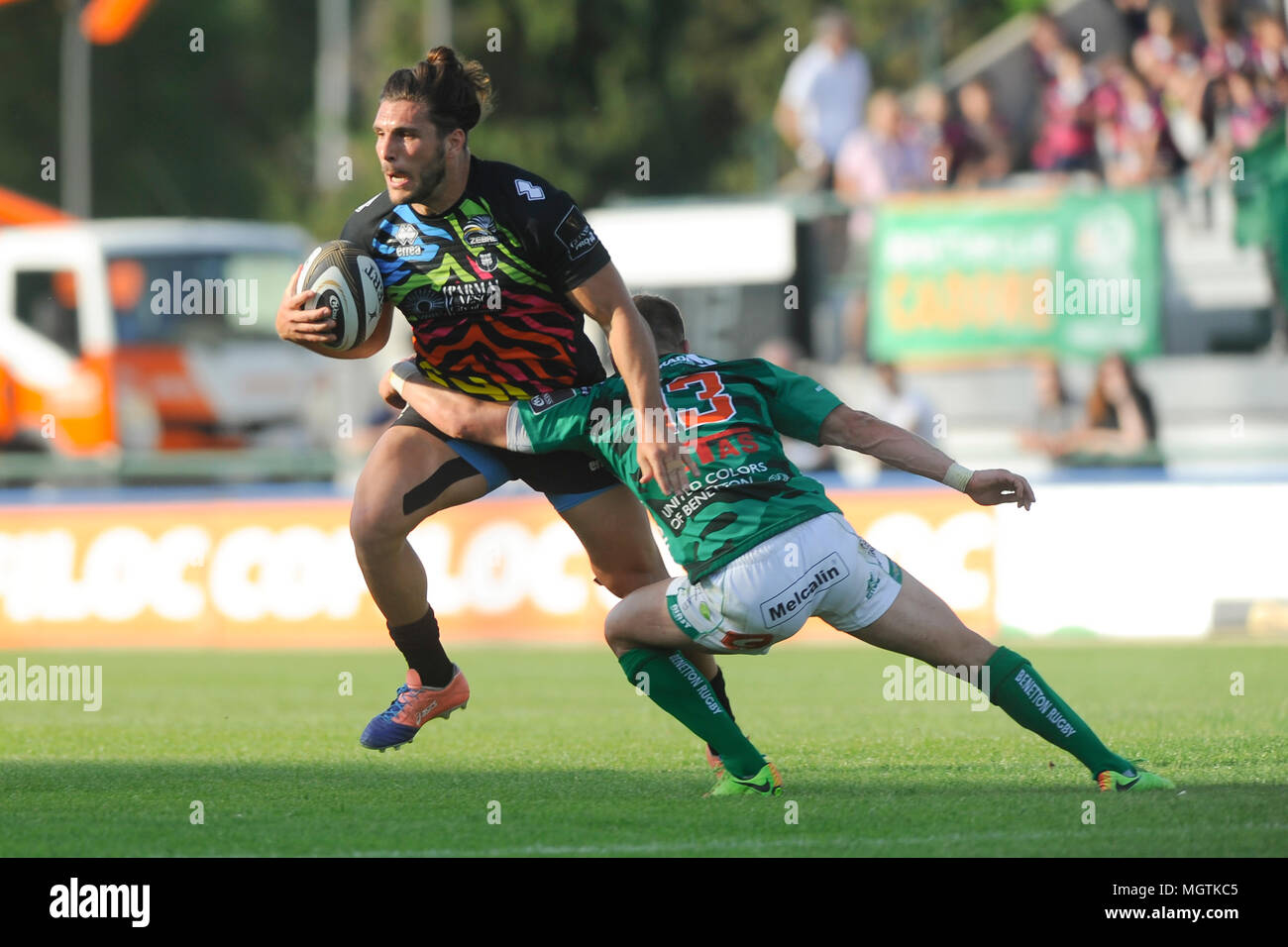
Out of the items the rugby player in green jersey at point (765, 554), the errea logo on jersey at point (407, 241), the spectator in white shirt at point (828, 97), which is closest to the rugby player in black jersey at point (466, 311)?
the errea logo on jersey at point (407, 241)

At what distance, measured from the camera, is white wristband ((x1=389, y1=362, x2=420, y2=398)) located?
7.24m

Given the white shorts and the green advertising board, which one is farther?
the green advertising board

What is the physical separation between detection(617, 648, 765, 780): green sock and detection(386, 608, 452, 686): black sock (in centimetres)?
117

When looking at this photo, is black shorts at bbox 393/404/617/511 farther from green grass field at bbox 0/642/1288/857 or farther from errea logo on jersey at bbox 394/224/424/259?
green grass field at bbox 0/642/1288/857

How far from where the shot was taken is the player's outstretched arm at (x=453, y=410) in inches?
270

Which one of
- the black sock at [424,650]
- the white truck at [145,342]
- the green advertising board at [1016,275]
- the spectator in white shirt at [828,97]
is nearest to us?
the black sock at [424,650]

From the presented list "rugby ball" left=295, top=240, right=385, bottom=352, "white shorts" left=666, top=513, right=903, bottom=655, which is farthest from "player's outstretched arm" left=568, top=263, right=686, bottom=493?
"rugby ball" left=295, top=240, right=385, bottom=352

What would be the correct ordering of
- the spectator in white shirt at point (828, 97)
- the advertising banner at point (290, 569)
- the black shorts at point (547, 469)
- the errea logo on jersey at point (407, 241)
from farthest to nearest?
1. the spectator in white shirt at point (828, 97)
2. the advertising banner at point (290, 569)
3. the black shorts at point (547, 469)
4. the errea logo on jersey at point (407, 241)

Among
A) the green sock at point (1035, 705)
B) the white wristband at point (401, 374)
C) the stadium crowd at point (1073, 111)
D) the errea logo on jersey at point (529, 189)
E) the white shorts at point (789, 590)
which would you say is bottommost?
the green sock at point (1035, 705)

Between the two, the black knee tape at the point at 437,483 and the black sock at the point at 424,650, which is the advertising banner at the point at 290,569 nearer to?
the black sock at the point at 424,650

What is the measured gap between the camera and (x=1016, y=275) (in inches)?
699

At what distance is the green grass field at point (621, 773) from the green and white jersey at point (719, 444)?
91 centimetres

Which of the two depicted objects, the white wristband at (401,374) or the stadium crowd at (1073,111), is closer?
the white wristband at (401,374)
